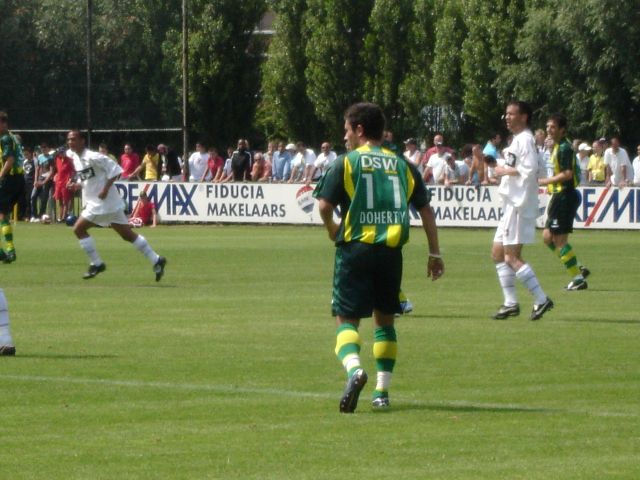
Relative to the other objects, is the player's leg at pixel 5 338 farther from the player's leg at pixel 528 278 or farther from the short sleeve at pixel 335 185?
the player's leg at pixel 528 278

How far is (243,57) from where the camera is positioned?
68.0 metres

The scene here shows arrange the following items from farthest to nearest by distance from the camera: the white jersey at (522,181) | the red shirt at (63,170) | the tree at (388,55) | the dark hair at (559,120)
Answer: the tree at (388,55)
the red shirt at (63,170)
the dark hair at (559,120)
the white jersey at (522,181)

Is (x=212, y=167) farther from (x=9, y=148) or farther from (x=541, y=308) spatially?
(x=541, y=308)

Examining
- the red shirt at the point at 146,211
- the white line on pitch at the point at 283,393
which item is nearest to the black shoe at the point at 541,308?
the white line on pitch at the point at 283,393

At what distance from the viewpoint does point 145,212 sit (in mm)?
38656

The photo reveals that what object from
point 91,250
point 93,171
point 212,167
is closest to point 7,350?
point 91,250

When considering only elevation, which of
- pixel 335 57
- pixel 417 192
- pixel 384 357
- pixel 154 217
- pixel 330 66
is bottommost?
pixel 154 217

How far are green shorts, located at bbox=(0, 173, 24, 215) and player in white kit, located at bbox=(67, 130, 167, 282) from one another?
284 centimetres

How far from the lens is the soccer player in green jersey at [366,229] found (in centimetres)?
969

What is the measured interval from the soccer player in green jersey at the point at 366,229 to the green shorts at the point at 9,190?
1469cm

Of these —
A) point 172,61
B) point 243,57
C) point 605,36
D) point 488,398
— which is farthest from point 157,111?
point 488,398

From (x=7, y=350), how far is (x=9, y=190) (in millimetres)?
11933

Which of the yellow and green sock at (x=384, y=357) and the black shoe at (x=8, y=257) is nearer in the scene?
the yellow and green sock at (x=384, y=357)

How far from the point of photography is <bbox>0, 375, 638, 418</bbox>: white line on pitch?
9.69 metres
